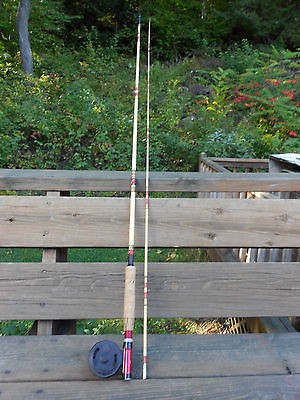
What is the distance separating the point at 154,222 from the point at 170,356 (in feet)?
1.93

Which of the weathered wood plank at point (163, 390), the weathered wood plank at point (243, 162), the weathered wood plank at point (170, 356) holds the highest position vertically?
the weathered wood plank at point (163, 390)

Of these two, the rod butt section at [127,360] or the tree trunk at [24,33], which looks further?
→ the tree trunk at [24,33]

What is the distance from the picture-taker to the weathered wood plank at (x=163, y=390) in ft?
4.32

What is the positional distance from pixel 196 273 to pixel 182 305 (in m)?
0.15

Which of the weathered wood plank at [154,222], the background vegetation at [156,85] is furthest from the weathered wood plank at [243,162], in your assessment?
the weathered wood plank at [154,222]

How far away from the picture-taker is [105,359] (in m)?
1.41

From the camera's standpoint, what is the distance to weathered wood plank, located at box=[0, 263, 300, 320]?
5.71ft

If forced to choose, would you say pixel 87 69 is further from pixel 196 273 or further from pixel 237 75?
pixel 196 273

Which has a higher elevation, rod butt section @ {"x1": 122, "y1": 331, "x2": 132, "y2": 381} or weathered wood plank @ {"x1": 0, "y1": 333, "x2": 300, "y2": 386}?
rod butt section @ {"x1": 122, "y1": 331, "x2": 132, "y2": 381}

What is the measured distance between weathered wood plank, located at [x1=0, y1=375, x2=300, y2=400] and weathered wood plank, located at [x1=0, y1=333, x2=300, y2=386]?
3 cm

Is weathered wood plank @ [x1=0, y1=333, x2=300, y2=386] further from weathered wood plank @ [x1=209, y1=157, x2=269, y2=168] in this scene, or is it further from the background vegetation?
the background vegetation

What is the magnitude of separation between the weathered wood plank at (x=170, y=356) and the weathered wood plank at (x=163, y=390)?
0.11 ft

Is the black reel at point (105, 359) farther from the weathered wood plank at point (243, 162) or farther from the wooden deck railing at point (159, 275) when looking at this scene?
the weathered wood plank at point (243, 162)

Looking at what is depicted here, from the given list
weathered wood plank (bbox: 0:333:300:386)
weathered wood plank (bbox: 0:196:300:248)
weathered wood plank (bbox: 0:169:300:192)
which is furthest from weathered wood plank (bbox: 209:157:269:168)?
weathered wood plank (bbox: 0:333:300:386)
